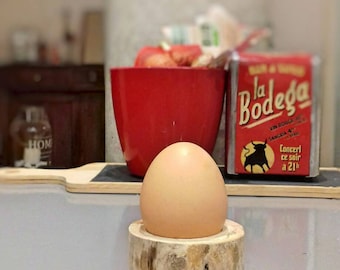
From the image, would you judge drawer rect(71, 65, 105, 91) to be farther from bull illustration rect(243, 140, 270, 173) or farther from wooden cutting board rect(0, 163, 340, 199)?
bull illustration rect(243, 140, 270, 173)

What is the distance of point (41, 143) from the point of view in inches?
→ 34.1

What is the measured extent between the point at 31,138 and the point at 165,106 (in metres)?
0.27

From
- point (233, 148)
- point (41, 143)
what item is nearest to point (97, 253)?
point (233, 148)

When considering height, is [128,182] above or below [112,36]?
below

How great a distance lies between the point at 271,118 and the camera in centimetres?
72

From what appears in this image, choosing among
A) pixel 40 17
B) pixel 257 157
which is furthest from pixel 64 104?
pixel 257 157

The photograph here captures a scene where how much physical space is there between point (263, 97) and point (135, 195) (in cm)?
21

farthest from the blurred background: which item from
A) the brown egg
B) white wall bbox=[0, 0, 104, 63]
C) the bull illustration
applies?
the brown egg

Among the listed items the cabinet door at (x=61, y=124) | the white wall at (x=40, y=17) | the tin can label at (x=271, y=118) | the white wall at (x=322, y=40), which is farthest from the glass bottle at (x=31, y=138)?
the white wall at (x=322, y=40)

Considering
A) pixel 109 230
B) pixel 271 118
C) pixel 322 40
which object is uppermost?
pixel 322 40

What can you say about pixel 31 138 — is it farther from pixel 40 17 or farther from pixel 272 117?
pixel 272 117

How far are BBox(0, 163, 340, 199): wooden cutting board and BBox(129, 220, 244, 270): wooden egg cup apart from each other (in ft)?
0.84

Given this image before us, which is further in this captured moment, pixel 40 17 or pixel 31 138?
pixel 40 17

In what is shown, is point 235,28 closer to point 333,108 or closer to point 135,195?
point 333,108
